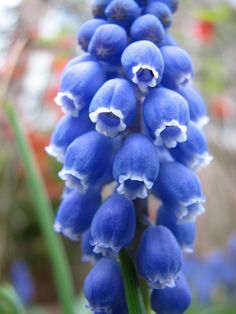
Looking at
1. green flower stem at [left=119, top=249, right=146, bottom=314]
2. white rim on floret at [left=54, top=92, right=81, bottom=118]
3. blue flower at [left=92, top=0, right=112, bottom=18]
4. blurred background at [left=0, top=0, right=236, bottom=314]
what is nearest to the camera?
green flower stem at [left=119, top=249, right=146, bottom=314]

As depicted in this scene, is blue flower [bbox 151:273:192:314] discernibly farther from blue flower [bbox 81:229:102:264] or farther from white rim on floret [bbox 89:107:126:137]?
white rim on floret [bbox 89:107:126:137]

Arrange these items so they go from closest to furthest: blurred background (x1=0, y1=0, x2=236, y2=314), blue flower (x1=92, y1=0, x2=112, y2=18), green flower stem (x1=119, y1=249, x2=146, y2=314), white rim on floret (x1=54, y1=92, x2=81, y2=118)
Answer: green flower stem (x1=119, y1=249, x2=146, y2=314)
white rim on floret (x1=54, y1=92, x2=81, y2=118)
blue flower (x1=92, y1=0, x2=112, y2=18)
blurred background (x1=0, y1=0, x2=236, y2=314)

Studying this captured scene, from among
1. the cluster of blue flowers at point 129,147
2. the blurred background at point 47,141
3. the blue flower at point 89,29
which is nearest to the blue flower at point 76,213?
the cluster of blue flowers at point 129,147

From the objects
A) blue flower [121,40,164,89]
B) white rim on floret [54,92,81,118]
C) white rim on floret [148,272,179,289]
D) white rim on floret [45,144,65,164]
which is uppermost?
blue flower [121,40,164,89]

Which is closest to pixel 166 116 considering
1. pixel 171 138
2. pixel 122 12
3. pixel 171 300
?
pixel 171 138

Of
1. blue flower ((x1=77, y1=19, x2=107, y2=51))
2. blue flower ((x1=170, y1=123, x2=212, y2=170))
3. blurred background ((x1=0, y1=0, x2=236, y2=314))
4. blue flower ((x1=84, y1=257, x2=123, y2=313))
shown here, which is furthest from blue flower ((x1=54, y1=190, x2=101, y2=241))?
blurred background ((x1=0, y1=0, x2=236, y2=314))

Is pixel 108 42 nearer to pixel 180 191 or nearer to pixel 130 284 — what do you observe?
pixel 180 191

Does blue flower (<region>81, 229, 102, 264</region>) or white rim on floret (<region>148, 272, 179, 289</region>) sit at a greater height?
blue flower (<region>81, 229, 102, 264</region>)

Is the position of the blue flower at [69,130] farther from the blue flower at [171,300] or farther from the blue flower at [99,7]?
the blue flower at [171,300]

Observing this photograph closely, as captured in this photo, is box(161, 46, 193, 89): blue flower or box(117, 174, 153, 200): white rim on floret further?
box(161, 46, 193, 89): blue flower
